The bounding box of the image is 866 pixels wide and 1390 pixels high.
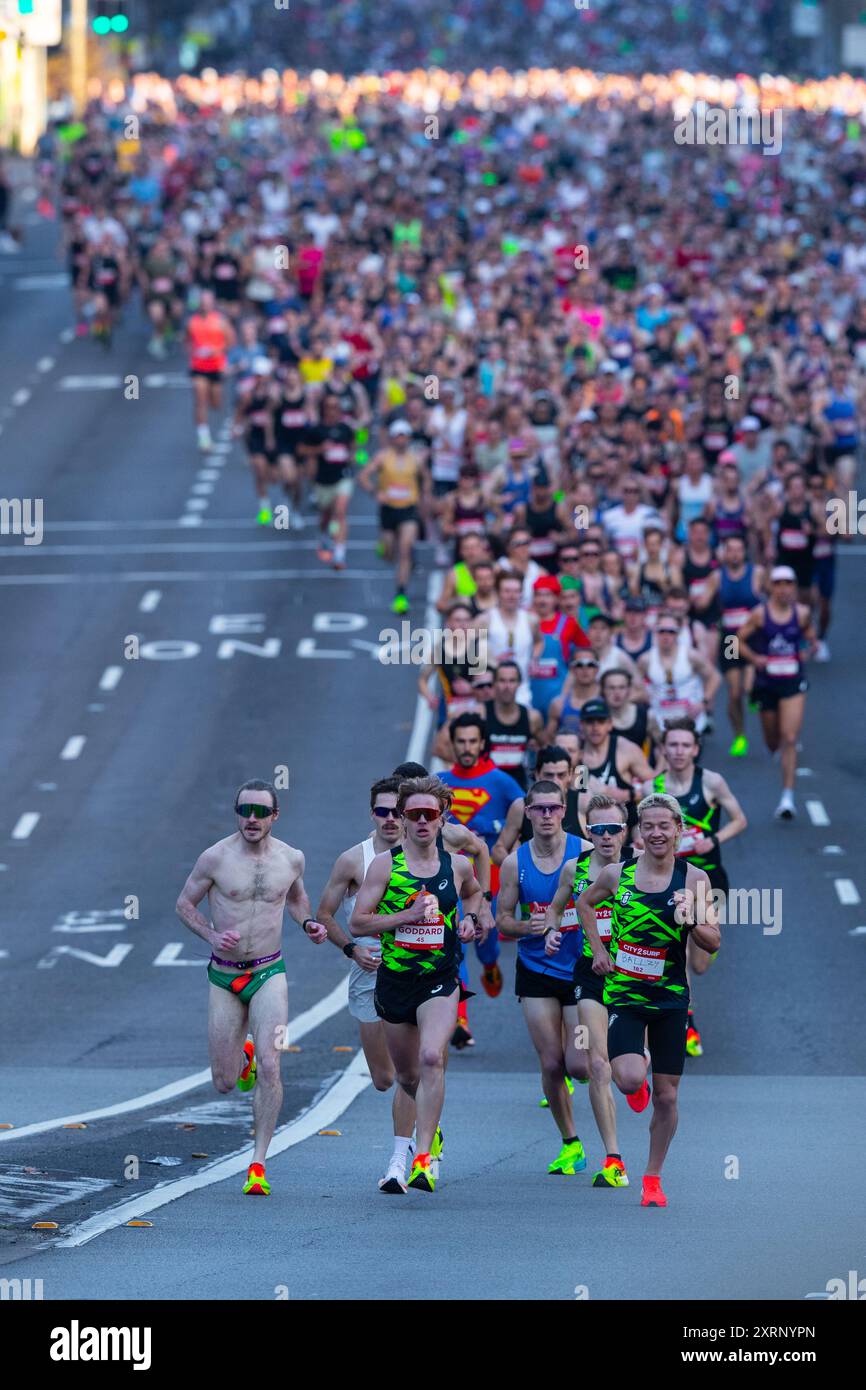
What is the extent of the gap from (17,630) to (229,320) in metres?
15.2

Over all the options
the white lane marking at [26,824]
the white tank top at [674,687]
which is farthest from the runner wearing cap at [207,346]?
the white tank top at [674,687]

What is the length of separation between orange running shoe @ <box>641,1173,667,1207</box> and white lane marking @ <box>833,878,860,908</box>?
30.1ft

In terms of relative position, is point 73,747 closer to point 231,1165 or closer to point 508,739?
point 508,739

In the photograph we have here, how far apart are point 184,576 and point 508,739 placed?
14119mm

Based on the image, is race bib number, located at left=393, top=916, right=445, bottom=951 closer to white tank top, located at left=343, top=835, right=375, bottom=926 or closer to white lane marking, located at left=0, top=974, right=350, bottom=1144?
white tank top, located at left=343, top=835, right=375, bottom=926

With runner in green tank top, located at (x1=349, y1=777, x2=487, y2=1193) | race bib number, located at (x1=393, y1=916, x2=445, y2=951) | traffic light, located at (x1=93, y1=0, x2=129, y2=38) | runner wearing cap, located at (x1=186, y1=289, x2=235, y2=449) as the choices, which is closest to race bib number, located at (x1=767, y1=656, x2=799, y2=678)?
runner in green tank top, located at (x1=349, y1=777, x2=487, y2=1193)

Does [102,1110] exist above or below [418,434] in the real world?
below

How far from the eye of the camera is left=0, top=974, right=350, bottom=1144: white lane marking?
588 inches

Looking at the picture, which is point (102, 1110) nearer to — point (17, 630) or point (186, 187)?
point (17, 630)

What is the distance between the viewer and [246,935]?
545 inches

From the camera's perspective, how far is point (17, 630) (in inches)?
1252
